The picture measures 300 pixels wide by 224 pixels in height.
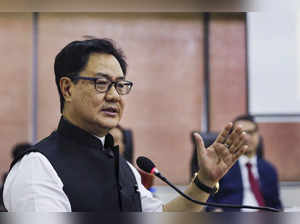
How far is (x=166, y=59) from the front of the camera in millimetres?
3225

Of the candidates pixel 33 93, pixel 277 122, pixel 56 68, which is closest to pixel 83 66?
pixel 56 68

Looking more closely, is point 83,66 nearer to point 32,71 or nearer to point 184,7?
point 184,7

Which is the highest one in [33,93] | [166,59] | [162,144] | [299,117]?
[166,59]

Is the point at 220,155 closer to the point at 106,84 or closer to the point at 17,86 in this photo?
the point at 106,84

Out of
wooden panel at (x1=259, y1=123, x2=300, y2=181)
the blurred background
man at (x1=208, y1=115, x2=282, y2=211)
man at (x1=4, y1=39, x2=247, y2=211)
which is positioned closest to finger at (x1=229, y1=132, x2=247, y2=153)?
man at (x1=4, y1=39, x2=247, y2=211)

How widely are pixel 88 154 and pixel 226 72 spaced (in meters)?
2.51

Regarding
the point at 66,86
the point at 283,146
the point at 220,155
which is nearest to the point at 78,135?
the point at 66,86

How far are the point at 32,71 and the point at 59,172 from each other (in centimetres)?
241

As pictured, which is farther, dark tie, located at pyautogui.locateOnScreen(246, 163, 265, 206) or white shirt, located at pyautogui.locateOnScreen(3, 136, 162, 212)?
dark tie, located at pyautogui.locateOnScreen(246, 163, 265, 206)

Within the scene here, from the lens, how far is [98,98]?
728 millimetres

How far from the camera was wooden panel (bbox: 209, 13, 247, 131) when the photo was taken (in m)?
3.25

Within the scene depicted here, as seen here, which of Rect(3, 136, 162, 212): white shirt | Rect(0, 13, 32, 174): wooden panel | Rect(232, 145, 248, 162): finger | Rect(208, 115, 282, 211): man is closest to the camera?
Rect(3, 136, 162, 212): white shirt

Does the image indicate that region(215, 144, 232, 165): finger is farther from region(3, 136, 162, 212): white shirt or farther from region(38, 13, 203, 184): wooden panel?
region(38, 13, 203, 184): wooden panel

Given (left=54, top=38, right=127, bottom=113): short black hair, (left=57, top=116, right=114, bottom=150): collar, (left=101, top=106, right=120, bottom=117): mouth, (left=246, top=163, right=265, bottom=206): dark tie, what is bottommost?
(left=246, top=163, right=265, bottom=206): dark tie
